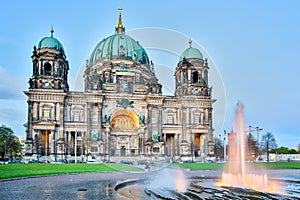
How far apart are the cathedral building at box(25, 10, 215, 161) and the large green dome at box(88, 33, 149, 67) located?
3.92 meters

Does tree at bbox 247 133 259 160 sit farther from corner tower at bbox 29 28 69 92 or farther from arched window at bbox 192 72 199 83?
corner tower at bbox 29 28 69 92

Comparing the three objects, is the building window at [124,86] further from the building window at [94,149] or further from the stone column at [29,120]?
the stone column at [29,120]

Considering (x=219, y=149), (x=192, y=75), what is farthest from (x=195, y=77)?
(x=219, y=149)

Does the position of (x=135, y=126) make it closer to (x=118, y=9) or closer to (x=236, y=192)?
(x=118, y=9)

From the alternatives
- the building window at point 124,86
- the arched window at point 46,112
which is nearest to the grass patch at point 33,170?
the arched window at point 46,112

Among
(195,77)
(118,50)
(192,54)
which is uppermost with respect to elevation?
(118,50)

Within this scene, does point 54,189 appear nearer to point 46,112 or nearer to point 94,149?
point 94,149

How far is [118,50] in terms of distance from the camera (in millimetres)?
89562

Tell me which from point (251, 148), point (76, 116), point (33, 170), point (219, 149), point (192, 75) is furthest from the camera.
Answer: point (219, 149)

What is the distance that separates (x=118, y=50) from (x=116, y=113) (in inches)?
783

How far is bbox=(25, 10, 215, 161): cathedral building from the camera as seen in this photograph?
70875mm

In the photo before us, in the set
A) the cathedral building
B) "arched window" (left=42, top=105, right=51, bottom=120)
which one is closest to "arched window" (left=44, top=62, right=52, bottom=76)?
the cathedral building

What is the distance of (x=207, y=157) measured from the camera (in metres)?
76.6

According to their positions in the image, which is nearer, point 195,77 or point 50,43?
point 50,43
